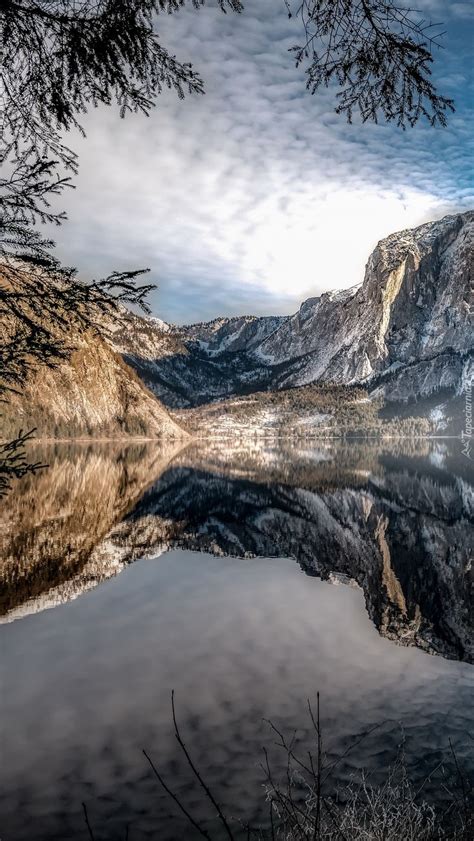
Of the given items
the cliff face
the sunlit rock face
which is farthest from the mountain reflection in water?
the cliff face

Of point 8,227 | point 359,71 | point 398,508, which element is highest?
point 359,71

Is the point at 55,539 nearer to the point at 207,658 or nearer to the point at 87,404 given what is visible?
the point at 207,658

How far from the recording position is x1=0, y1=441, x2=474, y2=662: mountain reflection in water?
1591 centimetres

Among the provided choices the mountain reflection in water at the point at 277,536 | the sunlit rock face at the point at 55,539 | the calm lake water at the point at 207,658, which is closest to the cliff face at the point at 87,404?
the mountain reflection in water at the point at 277,536

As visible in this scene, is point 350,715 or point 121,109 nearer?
point 121,109

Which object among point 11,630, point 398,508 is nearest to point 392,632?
point 11,630

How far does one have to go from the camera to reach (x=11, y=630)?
13703 millimetres

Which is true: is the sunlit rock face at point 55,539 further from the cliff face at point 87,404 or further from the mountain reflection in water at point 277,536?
the cliff face at point 87,404

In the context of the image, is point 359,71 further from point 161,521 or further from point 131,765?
point 161,521

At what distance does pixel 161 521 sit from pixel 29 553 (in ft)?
36.8

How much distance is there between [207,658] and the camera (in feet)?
39.0

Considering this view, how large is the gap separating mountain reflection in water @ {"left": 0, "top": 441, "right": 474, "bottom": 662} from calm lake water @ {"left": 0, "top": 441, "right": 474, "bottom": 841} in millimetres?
147

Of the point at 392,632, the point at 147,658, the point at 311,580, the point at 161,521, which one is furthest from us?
the point at 161,521

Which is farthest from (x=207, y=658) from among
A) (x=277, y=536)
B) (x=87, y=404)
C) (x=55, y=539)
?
(x=87, y=404)
